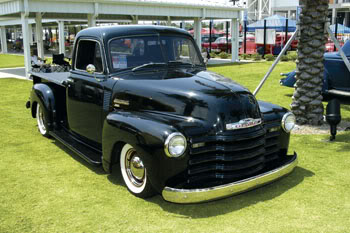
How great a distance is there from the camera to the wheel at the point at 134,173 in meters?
4.25

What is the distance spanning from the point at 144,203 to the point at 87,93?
6.11 feet

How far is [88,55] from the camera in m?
5.47

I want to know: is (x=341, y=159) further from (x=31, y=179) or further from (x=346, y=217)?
(x=31, y=179)

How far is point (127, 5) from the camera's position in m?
18.6

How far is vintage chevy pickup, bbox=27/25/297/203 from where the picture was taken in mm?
3883

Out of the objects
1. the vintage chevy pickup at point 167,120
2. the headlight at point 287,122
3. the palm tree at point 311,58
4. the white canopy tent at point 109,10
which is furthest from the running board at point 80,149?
the white canopy tent at point 109,10

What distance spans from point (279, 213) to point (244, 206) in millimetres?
385

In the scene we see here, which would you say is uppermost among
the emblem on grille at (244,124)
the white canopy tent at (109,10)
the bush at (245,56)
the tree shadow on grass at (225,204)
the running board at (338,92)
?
the white canopy tent at (109,10)

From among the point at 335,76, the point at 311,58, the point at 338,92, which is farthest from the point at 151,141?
the point at 335,76

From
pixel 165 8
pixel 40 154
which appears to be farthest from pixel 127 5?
pixel 40 154

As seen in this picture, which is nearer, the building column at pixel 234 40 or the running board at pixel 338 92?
the running board at pixel 338 92

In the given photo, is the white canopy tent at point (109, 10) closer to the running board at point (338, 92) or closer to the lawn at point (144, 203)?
the lawn at point (144, 203)

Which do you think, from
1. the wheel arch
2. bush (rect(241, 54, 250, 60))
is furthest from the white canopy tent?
the wheel arch

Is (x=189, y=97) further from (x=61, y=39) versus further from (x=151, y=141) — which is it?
(x=61, y=39)
